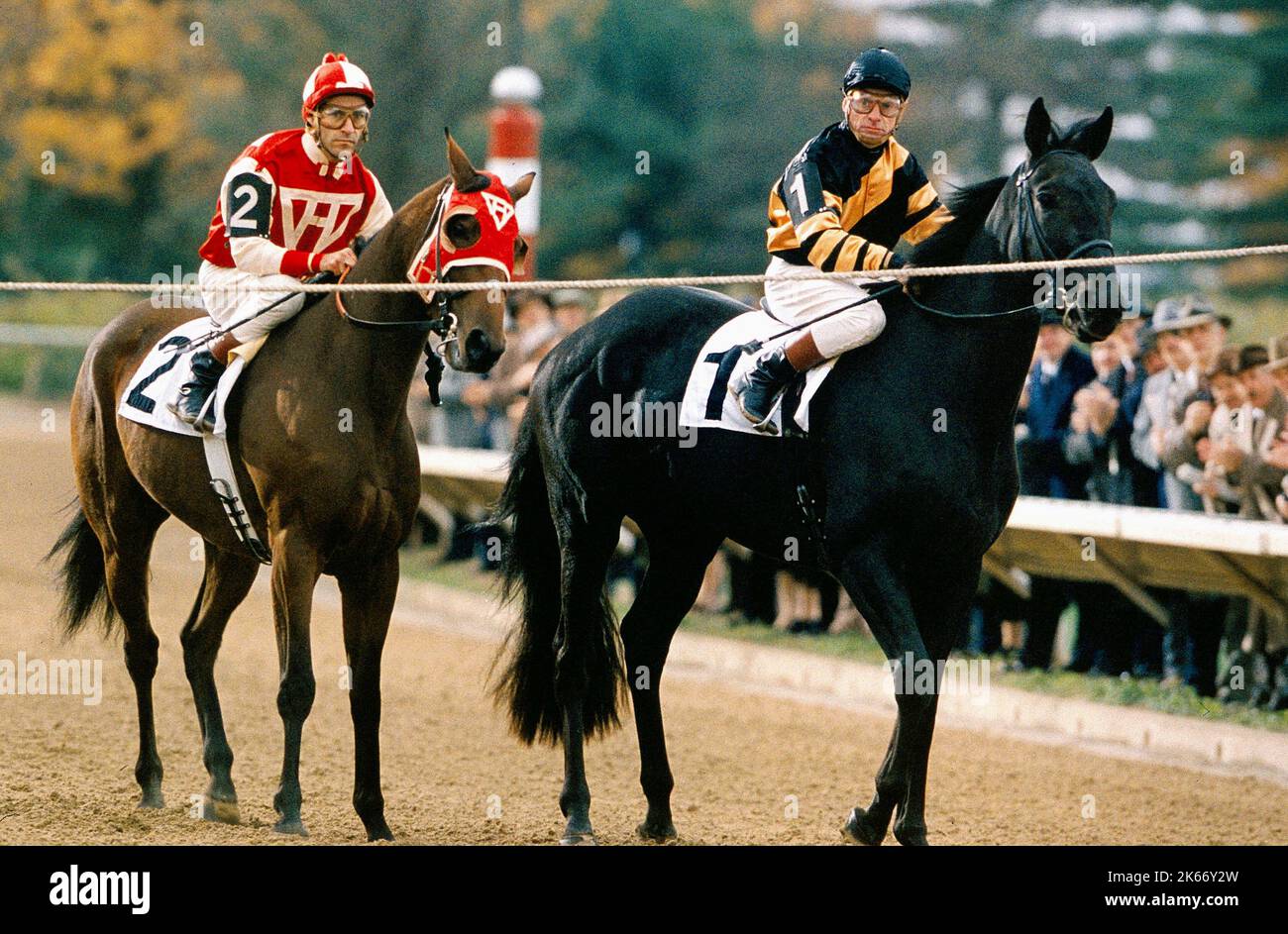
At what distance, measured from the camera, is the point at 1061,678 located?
9352mm

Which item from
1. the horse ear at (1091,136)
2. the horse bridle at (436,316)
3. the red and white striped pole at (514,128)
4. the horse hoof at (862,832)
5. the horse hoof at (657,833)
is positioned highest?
the red and white striped pole at (514,128)

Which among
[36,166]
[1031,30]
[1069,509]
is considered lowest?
[1069,509]

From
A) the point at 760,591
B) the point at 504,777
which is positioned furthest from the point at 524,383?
the point at 504,777

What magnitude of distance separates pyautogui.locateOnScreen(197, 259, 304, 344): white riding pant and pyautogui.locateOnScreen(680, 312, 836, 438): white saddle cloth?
4.44 ft

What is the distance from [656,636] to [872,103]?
78.3 inches

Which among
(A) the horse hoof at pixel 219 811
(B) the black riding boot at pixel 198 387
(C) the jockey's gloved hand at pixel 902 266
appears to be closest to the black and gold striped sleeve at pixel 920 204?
A: (C) the jockey's gloved hand at pixel 902 266

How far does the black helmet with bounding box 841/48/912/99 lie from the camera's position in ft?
18.9

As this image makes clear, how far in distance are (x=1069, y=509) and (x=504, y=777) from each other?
326cm

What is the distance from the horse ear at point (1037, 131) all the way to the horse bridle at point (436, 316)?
1.74 metres

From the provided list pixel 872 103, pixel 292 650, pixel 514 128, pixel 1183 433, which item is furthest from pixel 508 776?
pixel 514 128

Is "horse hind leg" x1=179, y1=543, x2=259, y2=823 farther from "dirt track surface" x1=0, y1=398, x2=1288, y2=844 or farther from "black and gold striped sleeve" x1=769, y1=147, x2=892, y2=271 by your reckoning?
"black and gold striped sleeve" x1=769, y1=147, x2=892, y2=271

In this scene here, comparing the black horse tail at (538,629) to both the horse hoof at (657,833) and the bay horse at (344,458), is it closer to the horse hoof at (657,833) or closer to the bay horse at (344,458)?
the horse hoof at (657,833)

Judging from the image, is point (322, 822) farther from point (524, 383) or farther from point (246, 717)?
point (524, 383)

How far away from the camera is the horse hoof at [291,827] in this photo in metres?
5.94
